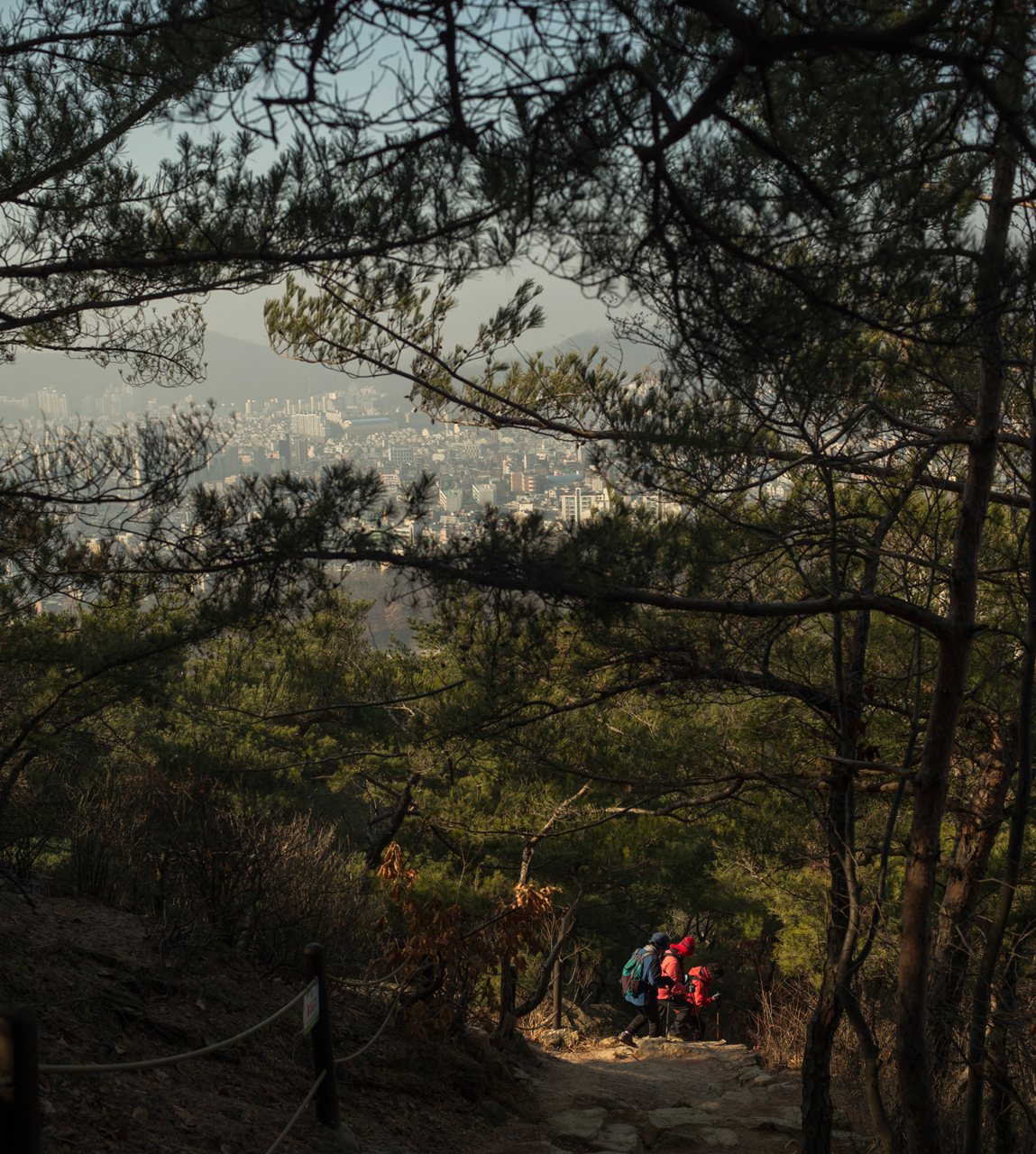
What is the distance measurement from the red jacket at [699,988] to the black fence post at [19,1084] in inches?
380

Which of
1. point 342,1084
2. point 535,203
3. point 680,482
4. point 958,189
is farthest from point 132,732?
point 958,189

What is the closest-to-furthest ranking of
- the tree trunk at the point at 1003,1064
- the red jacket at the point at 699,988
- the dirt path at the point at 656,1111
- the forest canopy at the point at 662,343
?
1. the forest canopy at the point at 662,343
2. the tree trunk at the point at 1003,1064
3. the dirt path at the point at 656,1111
4. the red jacket at the point at 699,988

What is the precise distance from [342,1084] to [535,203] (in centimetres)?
473

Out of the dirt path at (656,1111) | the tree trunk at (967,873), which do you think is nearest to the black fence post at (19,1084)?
the dirt path at (656,1111)

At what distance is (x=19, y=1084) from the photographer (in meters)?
1.63

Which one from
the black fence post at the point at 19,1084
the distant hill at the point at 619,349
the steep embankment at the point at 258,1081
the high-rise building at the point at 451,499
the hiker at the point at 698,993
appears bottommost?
the hiker at the point at 698,993

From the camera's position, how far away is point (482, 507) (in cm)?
345

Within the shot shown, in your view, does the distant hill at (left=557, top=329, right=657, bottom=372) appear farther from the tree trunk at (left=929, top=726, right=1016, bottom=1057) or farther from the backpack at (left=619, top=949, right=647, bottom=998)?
the backpack at (left=619, top=949, right=647, bottom=998)

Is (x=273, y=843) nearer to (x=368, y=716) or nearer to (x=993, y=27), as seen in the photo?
(x=368, y=716)

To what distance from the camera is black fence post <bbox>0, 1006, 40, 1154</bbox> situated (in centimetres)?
162

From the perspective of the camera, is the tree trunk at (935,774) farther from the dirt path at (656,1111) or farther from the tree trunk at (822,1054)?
the dirt path at (656,1111)

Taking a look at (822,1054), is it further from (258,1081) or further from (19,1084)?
(19,1084)

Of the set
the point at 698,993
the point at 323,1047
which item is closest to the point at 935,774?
the point at 323,1047

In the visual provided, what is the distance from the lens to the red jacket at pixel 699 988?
10016mm
